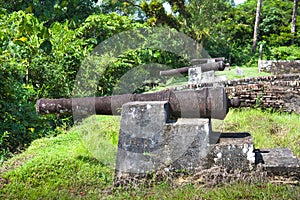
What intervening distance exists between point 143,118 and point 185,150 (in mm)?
618

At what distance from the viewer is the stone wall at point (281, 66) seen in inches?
624

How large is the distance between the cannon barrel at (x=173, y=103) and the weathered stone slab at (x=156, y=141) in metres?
0.15

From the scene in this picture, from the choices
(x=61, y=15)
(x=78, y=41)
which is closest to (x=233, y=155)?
(x=78, y=41)

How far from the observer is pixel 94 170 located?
4.58 meters

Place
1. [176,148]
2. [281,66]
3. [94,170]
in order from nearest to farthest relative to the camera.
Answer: [176,148] < [94,170] < [281,66]

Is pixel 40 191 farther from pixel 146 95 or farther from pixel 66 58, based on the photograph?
pixel 66 58

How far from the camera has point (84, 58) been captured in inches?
452

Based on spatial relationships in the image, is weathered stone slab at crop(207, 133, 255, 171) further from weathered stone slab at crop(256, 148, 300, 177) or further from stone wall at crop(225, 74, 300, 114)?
stone wall at crop(225, 74, 300, 114)

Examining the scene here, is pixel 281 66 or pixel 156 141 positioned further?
pixel 281 66

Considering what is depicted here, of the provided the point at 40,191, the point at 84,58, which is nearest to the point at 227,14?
the point at 84,58

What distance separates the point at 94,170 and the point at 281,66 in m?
13.6

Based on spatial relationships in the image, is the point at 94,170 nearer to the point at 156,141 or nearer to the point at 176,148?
the point at 156,141

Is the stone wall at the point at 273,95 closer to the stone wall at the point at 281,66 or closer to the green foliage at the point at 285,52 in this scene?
Result: the stone wall at the point at 281,66

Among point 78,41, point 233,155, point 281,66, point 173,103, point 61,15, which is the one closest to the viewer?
point 233,155
